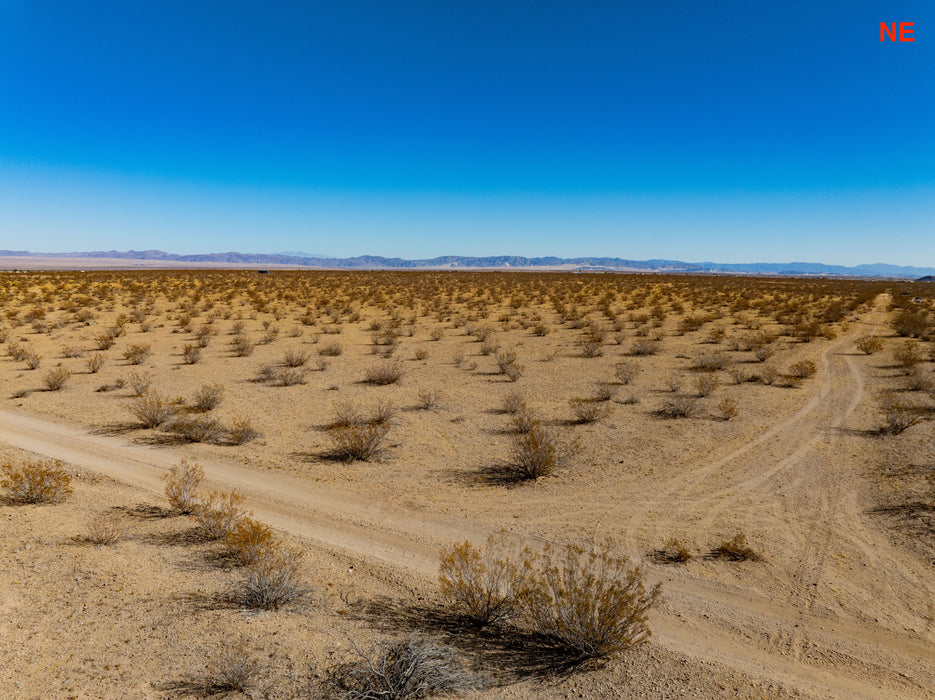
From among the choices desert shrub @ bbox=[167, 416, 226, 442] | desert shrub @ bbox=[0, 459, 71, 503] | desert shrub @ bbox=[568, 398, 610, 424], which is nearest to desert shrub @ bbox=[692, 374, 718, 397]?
desert shrub @ bbox=[568, 398, 610, 424]

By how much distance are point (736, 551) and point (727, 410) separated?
19.7ft

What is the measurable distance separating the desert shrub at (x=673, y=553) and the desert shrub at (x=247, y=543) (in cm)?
482

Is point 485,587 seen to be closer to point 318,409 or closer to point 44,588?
point 44,588

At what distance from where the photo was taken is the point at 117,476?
8062 mm

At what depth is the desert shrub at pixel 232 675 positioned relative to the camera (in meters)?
3.90

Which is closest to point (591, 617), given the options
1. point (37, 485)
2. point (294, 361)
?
point (37, 485)

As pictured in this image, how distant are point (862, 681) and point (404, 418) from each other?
892 cm

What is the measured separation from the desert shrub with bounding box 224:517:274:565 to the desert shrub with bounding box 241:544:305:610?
179mm

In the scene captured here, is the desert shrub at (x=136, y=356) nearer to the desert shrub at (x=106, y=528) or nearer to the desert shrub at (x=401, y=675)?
the desert shrub at (x=106, y=528)

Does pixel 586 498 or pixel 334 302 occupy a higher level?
pixel 334 302

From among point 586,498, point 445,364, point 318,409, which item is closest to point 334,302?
point 445,364

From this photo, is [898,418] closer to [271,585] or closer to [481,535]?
[481,535]

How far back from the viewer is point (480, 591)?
15.7 ft

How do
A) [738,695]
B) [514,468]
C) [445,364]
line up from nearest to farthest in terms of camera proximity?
[738,695], [514,468], [445,364]
